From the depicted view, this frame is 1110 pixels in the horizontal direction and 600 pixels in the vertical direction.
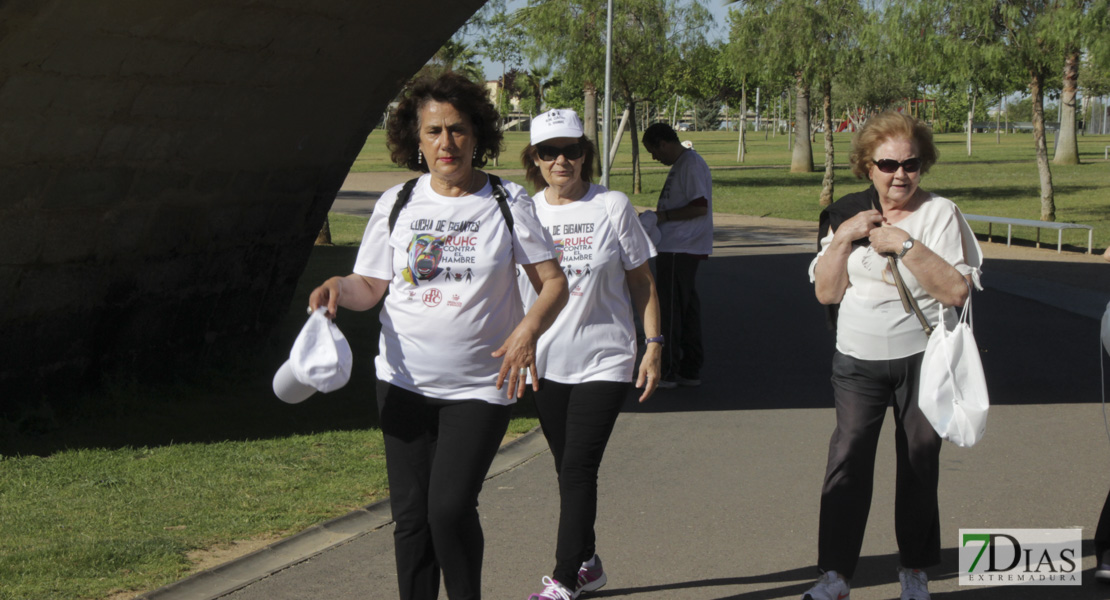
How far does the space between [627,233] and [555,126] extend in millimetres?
473

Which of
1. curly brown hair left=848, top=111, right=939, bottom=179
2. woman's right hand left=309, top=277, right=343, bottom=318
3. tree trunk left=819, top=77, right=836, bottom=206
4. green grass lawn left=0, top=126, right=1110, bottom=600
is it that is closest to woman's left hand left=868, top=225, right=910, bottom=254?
curly brown hair left=848, top=111, right=939, bottom=179

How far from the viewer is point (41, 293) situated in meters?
6.95

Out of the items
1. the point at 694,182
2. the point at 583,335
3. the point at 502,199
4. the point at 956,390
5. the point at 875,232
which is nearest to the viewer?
the point at 502,199

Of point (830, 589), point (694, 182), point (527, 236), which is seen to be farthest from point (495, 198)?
point (694, 182)

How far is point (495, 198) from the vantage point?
3.64 m

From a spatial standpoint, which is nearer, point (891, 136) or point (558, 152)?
point (891, 136)

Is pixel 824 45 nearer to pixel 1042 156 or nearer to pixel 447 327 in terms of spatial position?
pixel 1042 156

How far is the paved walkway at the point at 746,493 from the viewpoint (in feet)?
14.8

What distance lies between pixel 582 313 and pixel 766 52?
94.5ft

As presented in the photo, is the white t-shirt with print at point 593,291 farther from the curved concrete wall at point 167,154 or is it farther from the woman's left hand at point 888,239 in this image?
the curved concrete wall at point 167,154

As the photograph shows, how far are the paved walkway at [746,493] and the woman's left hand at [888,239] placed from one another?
53.5 inches

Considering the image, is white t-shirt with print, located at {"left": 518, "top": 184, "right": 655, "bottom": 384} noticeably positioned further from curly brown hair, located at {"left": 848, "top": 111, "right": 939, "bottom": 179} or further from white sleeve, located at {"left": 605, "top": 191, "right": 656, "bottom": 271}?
curly brown hair, located at {"left": 848, "top": 111, "right": 939, "bottom": 179}

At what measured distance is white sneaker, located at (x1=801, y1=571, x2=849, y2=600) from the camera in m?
4.07

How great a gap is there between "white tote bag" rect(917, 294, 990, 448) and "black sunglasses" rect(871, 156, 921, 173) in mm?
554
